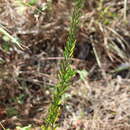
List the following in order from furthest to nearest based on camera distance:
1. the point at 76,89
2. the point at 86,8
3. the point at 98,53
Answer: the point at 86,8, the point at 98,53, the point at 76,89

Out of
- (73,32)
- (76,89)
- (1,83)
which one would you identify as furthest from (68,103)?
(73,32)

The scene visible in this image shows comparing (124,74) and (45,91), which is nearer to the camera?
(45,91)

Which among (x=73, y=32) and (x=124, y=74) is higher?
(x=73, y=32)

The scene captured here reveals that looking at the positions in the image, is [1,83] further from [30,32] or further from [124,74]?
[124,74]

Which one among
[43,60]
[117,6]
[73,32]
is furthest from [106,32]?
[73,32]

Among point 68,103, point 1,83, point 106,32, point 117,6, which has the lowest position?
point 68,103

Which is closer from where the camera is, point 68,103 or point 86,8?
point 68,103

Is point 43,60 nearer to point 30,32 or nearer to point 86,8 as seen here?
point 30,32

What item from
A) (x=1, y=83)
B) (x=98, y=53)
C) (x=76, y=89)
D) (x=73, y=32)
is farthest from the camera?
(x=98, y=53)

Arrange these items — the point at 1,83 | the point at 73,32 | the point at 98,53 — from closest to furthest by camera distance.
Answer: the point at 73,32
the point at 1,83
the point at 98,53
